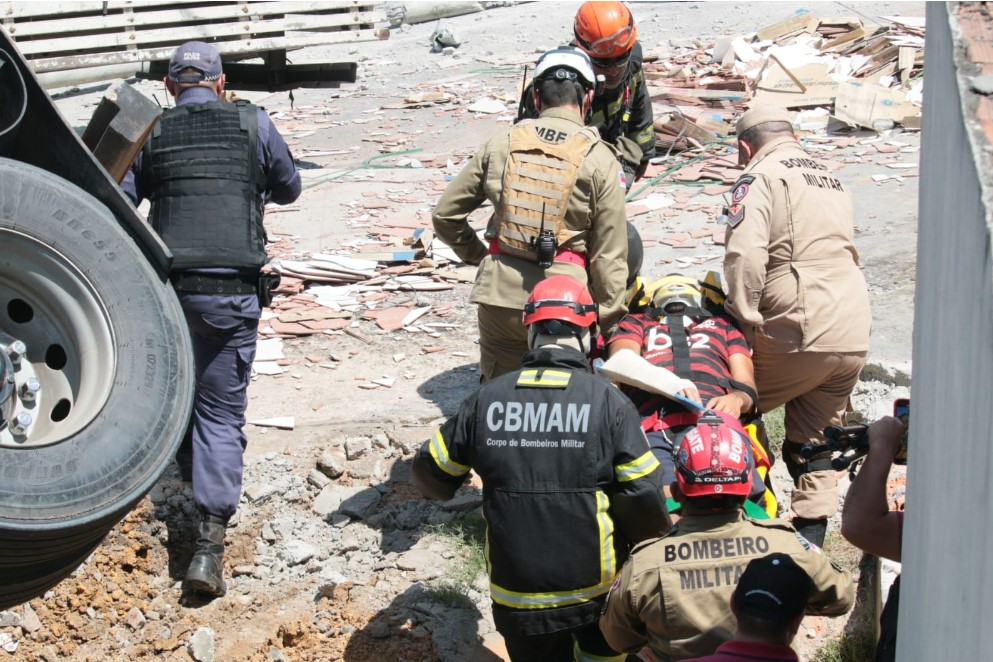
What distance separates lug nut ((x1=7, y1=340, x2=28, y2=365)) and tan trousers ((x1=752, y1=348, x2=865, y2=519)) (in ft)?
11.0

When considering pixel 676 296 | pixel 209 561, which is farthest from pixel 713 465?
pixel 209 561

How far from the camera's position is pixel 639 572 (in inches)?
134

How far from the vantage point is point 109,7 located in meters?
14.2

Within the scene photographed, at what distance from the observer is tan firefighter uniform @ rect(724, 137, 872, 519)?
16.4ft

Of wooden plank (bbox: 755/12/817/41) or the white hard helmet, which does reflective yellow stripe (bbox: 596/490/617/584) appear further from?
wooden plank (bbox: 755/12/817/41)

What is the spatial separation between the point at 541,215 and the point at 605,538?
1.85 metres

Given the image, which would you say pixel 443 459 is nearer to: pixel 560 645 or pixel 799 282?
pixel 560 645

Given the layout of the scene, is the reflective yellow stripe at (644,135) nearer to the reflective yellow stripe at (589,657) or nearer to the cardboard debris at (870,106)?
the reflective yellow stripe at (589,657)

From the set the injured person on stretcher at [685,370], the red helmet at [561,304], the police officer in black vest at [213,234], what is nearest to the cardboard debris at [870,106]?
the injured person on stretcher at [685,370]

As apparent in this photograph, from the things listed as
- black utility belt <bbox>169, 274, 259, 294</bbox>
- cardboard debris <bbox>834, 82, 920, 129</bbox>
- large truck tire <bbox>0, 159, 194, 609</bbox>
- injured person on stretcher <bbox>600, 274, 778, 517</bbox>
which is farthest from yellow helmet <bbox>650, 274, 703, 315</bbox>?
cardboard debris <bbox>834, 82, 920, 129</bbox>

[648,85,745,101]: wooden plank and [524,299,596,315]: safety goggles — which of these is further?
[648,85,745,101]: wooden plank

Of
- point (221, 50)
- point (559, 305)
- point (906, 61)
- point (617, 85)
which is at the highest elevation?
point (221, 50)

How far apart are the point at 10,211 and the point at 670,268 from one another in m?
6.77

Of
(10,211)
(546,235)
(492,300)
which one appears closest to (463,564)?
(492,300)
